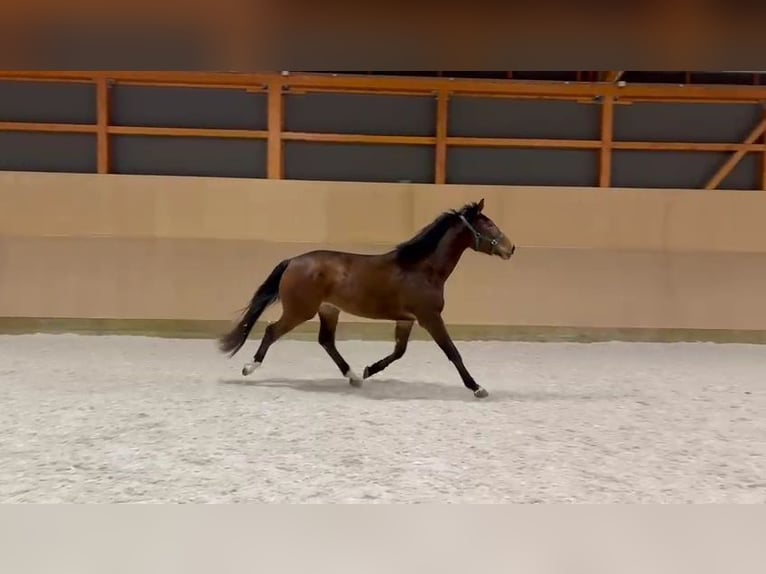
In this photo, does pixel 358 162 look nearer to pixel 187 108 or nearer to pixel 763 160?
pixel 187 108

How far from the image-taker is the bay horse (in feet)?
7.91

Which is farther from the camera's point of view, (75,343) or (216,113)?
(216,113)

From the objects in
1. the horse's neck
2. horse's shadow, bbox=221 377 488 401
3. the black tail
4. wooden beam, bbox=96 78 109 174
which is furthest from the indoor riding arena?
the horse's neck

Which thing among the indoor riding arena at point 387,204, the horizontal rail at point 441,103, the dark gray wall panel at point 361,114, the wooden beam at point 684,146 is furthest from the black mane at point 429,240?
the wooden beam at point 684,146

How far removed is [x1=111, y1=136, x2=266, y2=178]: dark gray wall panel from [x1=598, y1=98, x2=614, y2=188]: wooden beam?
7.11 feet

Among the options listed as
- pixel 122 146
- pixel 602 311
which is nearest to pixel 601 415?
pixel 602 311

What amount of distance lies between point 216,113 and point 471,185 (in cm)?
167

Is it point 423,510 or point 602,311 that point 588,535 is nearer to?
point 423,510

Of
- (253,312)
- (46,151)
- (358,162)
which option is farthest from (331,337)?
(46,151)

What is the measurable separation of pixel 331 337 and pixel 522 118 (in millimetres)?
2201

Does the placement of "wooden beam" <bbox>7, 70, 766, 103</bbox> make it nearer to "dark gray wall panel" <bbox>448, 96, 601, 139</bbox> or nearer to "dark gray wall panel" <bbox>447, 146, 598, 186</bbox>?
"dark gray wall panel" <bbox>448, 96, 601, 139</bbox>

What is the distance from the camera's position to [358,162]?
4027 millimetres

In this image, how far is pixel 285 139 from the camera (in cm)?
397

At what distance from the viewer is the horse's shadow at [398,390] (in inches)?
92.4
